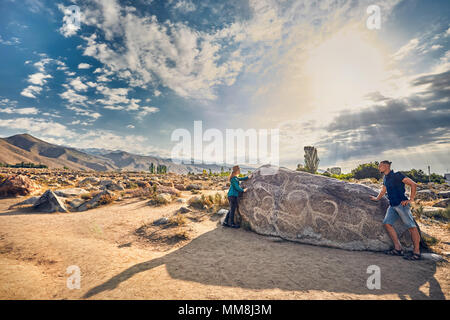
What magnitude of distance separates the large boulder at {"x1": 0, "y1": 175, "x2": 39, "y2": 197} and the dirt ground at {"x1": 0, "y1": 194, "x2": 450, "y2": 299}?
7899 millimetres

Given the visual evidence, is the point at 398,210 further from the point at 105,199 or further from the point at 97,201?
the point at 97,201

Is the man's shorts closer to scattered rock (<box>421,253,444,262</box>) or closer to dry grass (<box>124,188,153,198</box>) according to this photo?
scattered rock (<box>421,253,444,262</box>)

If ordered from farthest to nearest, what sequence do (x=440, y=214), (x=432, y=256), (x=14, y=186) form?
(x=14, y=186)
(x=440, y=214)
(x=432, y=256)

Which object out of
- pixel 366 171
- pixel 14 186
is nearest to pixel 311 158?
pixel 366 171

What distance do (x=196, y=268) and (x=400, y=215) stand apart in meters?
5.87

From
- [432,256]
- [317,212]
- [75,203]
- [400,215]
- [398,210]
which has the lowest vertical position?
[432,256]

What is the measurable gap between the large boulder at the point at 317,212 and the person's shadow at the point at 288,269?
17.1 inches

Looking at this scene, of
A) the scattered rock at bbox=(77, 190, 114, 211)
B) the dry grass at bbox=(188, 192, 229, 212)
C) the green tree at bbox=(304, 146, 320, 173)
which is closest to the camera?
the scattered rock at bbox=(77, 190, 114, 211)

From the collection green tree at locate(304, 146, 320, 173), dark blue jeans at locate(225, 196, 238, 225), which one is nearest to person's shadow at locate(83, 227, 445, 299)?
dark blue jeans at locate(225, 196, 238, 225)

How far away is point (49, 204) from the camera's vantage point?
1043cm

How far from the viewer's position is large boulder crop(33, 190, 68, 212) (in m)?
10.2

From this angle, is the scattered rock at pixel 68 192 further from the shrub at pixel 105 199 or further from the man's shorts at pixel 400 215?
the man's shorts at pixel 400 215
